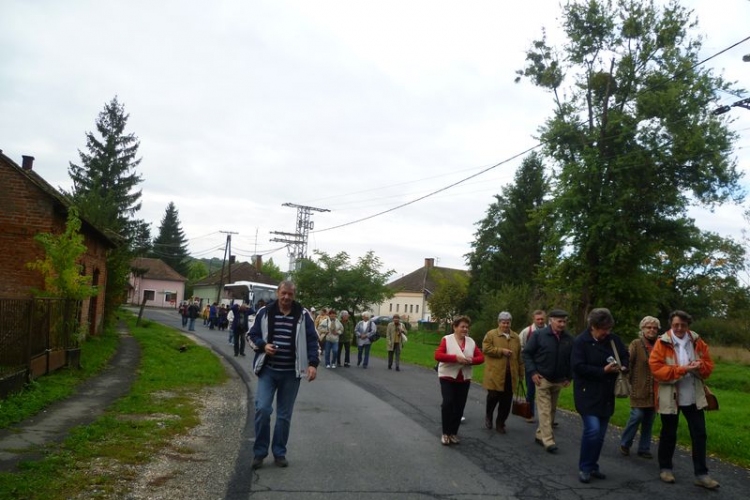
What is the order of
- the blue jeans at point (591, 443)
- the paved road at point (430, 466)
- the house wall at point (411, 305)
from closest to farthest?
1. the paved road at point (430, 466)
2. the blue jeans at point (591, 443)
3. the house wall at point (411, 305)

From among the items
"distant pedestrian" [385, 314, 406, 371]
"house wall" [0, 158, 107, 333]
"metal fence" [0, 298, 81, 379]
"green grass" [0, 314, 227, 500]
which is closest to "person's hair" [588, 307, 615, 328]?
"green grass" [0, 314, 227, 500]

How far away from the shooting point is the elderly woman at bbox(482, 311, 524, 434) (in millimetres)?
9312

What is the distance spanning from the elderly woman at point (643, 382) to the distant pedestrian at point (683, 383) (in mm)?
1065

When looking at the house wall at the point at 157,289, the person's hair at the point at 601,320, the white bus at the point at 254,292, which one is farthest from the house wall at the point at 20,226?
the house wall at the point at 157,289

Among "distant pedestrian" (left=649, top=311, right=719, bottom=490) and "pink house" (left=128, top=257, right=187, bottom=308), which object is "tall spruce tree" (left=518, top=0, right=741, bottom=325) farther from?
"pink house" (left=128, top=257, right=187, bottom=308)

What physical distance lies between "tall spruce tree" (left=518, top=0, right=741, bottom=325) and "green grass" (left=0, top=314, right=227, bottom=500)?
19592 millimetres

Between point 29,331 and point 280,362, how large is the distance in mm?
6743

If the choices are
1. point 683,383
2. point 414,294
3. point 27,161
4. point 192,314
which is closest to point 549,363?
point 683,383

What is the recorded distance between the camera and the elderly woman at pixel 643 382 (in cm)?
801

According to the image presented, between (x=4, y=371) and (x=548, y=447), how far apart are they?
26.7 feet

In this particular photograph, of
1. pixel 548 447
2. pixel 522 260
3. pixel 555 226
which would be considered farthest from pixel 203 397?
pixel 522 260

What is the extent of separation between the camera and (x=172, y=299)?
295 ft

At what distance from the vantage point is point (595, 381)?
685cm

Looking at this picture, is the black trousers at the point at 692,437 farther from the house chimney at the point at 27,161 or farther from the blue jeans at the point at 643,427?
→ the house chimney at the point at 27,161
